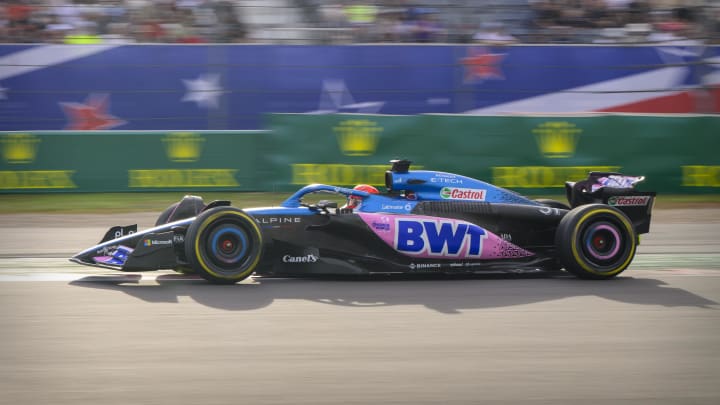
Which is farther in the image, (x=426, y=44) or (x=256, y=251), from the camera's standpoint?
(x=426, y=44)

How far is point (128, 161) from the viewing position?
46.5 ft

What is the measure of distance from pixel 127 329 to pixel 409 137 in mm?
8623

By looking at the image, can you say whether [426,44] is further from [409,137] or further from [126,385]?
[126,385]

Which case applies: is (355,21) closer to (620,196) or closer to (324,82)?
(324,82)

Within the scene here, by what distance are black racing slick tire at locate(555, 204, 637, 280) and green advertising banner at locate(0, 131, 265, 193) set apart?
749 centimetres

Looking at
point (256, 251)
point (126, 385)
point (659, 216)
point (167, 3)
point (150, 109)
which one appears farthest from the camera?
point (167, 3)

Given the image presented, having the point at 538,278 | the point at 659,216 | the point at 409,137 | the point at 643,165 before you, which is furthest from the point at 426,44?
the point at 538,278

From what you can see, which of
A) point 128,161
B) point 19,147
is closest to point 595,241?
point 128,161

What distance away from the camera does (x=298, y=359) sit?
521 cm

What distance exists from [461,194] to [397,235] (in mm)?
814

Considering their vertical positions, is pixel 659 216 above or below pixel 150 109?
below

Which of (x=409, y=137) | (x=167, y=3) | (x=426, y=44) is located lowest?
(x=409, y=137)

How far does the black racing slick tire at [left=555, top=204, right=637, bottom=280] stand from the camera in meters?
7.54

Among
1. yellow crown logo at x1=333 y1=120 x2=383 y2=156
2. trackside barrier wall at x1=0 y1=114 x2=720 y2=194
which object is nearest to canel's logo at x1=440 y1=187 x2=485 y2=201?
trackside barrier wall at x1=0 y1=114 x2=720 y2=194
